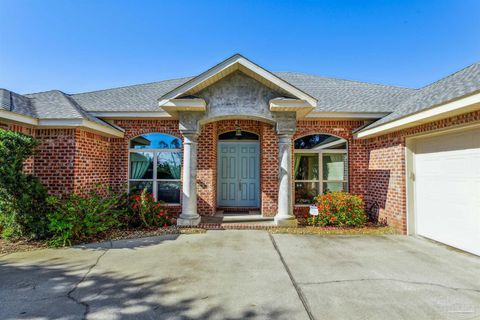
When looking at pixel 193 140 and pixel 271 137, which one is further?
pixel 271 137

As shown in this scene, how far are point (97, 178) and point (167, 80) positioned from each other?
6.08 metres

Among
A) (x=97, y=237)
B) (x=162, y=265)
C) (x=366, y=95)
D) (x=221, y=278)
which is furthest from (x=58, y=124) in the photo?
(x=366, y=95)

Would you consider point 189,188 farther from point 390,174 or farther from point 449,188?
point 449,188

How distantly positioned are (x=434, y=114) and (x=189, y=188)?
6.16m

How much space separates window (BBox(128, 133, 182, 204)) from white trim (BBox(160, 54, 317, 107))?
1.99 m

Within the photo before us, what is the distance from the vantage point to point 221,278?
3906 mm

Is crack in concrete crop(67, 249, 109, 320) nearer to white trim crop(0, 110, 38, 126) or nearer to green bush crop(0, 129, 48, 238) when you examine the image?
green bush crop(0, 129, 48, 238)

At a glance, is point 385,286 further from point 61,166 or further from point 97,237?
point 61,166

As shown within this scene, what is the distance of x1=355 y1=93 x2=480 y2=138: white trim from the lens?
449 cm

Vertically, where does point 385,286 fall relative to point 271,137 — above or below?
below

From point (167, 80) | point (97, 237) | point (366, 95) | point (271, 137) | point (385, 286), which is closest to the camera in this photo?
point (385, 286)

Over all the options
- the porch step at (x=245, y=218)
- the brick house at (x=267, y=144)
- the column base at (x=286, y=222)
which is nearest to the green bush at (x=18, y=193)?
the brick house at (x=267, y=144)

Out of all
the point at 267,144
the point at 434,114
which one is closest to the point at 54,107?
the point at 267,144

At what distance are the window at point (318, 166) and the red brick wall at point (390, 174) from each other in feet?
2.87
